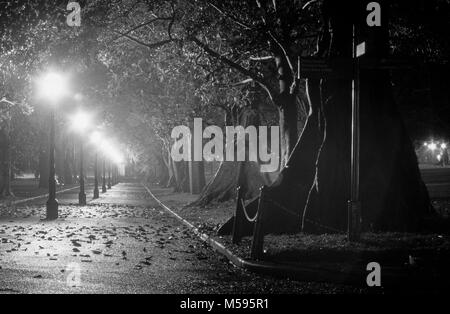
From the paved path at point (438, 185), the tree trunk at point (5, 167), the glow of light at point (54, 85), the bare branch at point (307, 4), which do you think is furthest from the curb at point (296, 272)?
the tree trunk at point (5, 167)

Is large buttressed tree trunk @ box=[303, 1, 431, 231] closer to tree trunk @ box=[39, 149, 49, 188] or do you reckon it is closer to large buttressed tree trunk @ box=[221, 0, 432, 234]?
large buttressed tree trunk @ box=[221, 0, 432, 234]

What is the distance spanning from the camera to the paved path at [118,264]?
9.06 meters

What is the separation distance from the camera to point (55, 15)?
1806 cm

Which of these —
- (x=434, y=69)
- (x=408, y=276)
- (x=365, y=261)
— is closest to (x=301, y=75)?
(x=365, y=261)

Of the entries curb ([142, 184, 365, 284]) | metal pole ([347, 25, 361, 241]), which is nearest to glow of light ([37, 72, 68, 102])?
curb ([142, 184, 365, 284])

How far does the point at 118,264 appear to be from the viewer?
455 inches

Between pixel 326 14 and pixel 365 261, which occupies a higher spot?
pixel 326 14

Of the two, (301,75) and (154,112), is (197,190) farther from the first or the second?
(301,75)

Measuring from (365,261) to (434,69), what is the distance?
24.2 metres

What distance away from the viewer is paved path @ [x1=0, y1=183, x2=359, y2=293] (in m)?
9.06

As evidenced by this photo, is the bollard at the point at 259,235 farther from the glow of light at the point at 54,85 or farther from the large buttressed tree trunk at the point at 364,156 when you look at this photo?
the glow of light at the point at 54,85

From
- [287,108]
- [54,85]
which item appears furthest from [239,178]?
[54,85]

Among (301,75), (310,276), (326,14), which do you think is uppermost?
(326,14)

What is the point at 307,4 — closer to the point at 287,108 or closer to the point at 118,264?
the point at 287,108
